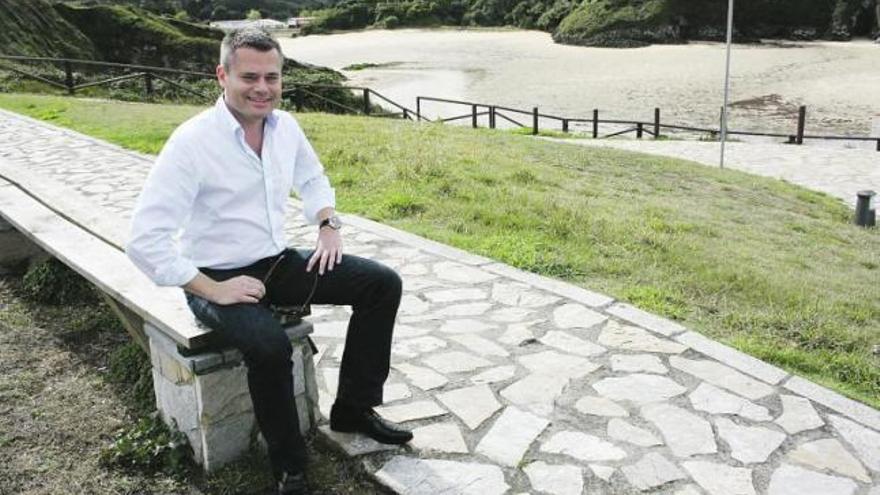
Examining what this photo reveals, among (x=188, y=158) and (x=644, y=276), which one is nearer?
(x=188, y=158)

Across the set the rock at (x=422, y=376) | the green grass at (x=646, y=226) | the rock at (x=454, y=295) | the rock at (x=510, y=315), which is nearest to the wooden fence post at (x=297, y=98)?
the green grass at (x=646, y=226)

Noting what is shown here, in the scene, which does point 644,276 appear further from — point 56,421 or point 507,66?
point 507,66

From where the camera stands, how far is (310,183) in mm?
3385

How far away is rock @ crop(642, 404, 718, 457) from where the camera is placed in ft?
10.8

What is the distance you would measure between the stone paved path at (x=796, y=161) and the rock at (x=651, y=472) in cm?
1128

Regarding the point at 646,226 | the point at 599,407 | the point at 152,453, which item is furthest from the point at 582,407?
the point at 646,226

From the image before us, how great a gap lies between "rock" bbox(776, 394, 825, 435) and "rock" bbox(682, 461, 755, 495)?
0.49 meters

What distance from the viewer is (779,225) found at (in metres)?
9.04

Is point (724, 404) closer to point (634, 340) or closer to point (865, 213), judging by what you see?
point (634, 340)

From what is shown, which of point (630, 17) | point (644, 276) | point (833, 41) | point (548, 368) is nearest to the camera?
point (548, 368)

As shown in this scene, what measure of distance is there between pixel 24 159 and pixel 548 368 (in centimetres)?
816

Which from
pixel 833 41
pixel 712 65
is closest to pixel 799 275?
pixel 712 65

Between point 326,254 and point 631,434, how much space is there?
5.18 ft

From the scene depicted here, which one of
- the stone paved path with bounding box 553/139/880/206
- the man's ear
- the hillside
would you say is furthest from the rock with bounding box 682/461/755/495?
the hillside
